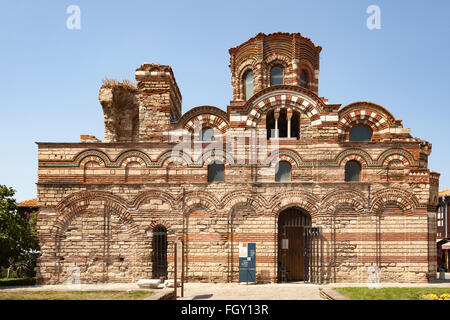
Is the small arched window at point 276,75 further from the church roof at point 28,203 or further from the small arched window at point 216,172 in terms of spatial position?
the church roof at point 28,203

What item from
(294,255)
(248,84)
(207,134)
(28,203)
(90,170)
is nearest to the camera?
(90,170)

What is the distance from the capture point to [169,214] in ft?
45.6

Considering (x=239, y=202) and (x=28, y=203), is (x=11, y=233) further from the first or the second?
(x=28, y=203)

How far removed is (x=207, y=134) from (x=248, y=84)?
443 cm

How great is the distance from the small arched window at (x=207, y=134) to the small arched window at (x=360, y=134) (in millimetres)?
5904

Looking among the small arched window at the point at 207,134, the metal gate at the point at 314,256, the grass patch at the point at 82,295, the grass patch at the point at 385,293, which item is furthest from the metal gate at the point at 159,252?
the grass patch at the point at 385,293

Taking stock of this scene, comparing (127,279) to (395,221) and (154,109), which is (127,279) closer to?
(154,109)

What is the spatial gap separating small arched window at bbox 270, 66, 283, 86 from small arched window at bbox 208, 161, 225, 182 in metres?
6.24

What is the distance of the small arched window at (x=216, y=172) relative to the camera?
14.2 metres

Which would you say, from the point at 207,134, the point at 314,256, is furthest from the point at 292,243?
the point at 207,134

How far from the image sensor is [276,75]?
1838 centimetres

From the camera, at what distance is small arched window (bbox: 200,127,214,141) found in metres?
15.9
